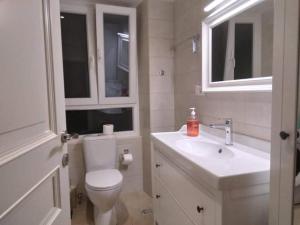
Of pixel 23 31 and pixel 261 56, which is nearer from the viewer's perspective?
pixel 23 31

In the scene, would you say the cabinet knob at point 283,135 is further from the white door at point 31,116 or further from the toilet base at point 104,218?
the toilet base at point 104,218

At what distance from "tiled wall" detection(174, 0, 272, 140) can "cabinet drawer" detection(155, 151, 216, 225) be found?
509mm

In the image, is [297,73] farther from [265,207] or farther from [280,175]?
[265,207]

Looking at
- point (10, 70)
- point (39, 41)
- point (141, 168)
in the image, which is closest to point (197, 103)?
point (141, 168)

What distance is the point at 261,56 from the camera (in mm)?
1278

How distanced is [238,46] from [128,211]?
189 cm

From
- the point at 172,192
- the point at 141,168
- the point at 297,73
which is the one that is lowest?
the point at 141,168

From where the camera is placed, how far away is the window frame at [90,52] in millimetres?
2379

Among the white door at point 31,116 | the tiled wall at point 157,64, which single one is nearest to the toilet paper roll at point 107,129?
the tiled wall at point 157,64

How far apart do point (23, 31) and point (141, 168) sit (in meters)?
2.22

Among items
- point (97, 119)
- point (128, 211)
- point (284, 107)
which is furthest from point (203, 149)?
point (97, 119)

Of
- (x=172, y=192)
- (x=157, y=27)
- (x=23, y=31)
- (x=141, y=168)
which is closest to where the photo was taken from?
(x=23, y=31)

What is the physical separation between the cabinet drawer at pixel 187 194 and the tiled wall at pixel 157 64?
2.83ft

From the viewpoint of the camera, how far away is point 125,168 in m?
2.67
